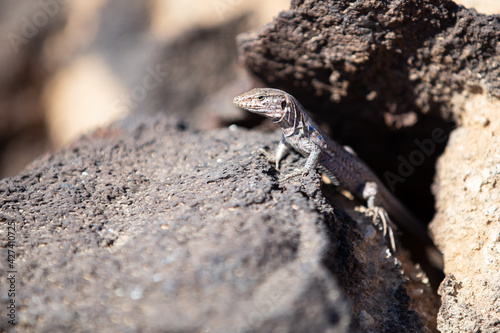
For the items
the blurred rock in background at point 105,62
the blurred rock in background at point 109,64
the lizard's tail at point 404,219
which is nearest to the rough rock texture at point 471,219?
the lizard's tail at point 404,219

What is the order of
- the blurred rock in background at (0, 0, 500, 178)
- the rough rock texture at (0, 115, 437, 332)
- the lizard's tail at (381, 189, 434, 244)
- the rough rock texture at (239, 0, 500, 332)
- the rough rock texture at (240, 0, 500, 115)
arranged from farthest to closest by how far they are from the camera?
1. the blurred rock in background at (0, 0, 500, 178)
2. the lizard's tail at (381, 189, 434, 244)
3. the rough rock texture at (240, 0, 500, 115)
4. the rough rock texture at (239, 0, 500, 332)
5. the rough rock texture at (0, 115, 437, 332)

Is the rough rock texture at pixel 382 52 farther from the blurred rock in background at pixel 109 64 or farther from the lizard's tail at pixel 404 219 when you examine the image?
the blurred rock in background at pixel 109 64

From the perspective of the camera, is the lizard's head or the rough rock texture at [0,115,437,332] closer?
the rough rock texture at [0,115,437,332]

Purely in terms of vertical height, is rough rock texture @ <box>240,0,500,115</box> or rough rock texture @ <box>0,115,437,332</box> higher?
rough rock texture @ <box>240,0,500,115</box>

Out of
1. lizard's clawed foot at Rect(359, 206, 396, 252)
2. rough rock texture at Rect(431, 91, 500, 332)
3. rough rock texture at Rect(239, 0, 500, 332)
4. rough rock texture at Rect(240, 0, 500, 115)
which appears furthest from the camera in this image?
lizard's clawed foot at Rect(359, 206, 396, 252)

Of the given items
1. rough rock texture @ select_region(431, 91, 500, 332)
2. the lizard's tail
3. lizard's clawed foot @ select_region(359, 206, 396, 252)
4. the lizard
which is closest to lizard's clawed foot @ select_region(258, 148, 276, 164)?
the lizard

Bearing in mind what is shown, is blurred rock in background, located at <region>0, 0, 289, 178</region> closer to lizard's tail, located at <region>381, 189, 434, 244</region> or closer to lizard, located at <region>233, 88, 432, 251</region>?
lizard, located at <region>233, 88, 432, 251</region>

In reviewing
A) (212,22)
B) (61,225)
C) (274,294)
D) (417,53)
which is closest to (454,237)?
(417,53)

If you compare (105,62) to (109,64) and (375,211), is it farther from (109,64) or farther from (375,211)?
(375,211)
